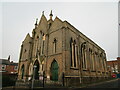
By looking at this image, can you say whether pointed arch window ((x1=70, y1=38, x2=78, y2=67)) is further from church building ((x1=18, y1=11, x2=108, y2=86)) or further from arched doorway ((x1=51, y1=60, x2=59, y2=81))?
arched doorway ((x1=51, y1=60, x2=59, y2=81))

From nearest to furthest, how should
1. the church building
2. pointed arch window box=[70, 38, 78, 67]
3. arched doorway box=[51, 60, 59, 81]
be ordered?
the church building < arched doorway box=[51, 60, 59, 81] < pointed arch window box=[70, 38, 78, 67]

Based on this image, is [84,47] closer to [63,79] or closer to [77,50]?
[77,50]

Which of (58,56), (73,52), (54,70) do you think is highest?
(73,52)

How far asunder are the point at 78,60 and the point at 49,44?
7.11m

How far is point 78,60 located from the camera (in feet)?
64.1

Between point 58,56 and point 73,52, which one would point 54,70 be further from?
point 73,52

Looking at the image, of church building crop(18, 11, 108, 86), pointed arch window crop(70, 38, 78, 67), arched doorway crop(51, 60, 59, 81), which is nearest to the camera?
church building crop(18, 11, 108, 86)

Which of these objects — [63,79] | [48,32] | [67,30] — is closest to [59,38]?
[67,30]

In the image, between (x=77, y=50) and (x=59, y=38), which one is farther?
(x=77, y=50)

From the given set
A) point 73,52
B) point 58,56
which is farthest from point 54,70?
point 73,52

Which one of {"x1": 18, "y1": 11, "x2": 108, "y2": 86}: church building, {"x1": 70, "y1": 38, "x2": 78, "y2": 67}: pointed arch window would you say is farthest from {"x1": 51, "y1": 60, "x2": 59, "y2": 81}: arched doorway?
{"x1": 70, "y1": 38, "x2": 78, "y2": 67}: pointed arch window

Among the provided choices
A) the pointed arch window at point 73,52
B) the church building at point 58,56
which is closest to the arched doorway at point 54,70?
the church building at point 58,56

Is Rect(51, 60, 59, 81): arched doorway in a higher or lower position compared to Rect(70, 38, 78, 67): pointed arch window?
lower

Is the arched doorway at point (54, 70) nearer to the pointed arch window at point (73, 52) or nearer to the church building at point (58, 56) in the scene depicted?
the church building at point (58, 56)
